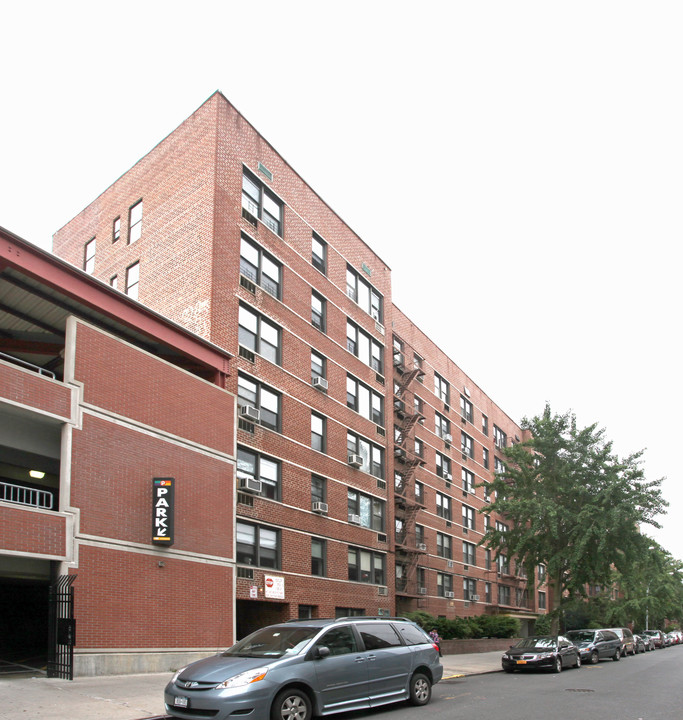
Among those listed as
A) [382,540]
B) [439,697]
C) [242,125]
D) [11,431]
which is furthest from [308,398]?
[439,697]

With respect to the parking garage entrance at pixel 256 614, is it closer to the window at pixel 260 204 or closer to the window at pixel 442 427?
the window at pixel 260 204

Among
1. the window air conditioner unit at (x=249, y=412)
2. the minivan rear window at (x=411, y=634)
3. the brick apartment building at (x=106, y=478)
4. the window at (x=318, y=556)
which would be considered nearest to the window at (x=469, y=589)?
the window at (x=318, y=556)

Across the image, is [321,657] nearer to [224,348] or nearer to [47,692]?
[47,692]

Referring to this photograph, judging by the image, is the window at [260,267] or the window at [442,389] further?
the window at [442,389]

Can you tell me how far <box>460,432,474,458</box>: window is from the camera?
153 ft

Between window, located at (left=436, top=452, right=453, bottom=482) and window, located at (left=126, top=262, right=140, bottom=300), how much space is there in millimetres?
21231

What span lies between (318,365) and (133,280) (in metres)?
7.69

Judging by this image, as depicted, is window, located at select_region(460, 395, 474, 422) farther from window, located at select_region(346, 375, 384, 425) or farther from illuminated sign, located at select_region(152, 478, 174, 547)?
illuminated sign, located at select_region(152, 478, 174, 547)

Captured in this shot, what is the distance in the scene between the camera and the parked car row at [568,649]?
23062mm

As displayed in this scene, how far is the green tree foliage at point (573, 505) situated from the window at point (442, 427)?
280 inches

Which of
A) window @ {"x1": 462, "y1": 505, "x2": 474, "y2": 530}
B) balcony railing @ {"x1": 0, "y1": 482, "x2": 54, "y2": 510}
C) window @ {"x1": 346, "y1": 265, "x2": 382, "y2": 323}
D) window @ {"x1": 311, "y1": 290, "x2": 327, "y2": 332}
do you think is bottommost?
window @ {"x1": 462, "y1": 505, "x2": 474, "y2": 530}

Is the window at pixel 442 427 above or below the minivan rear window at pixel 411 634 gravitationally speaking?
above

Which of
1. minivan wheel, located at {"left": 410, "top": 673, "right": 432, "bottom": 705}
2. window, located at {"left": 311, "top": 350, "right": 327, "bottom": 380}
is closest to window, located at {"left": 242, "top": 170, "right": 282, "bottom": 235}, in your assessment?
window, located at {"left": 311, "top": 350, "right": 327, "bottom": 380}

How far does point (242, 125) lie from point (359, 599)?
18518 millimetres
